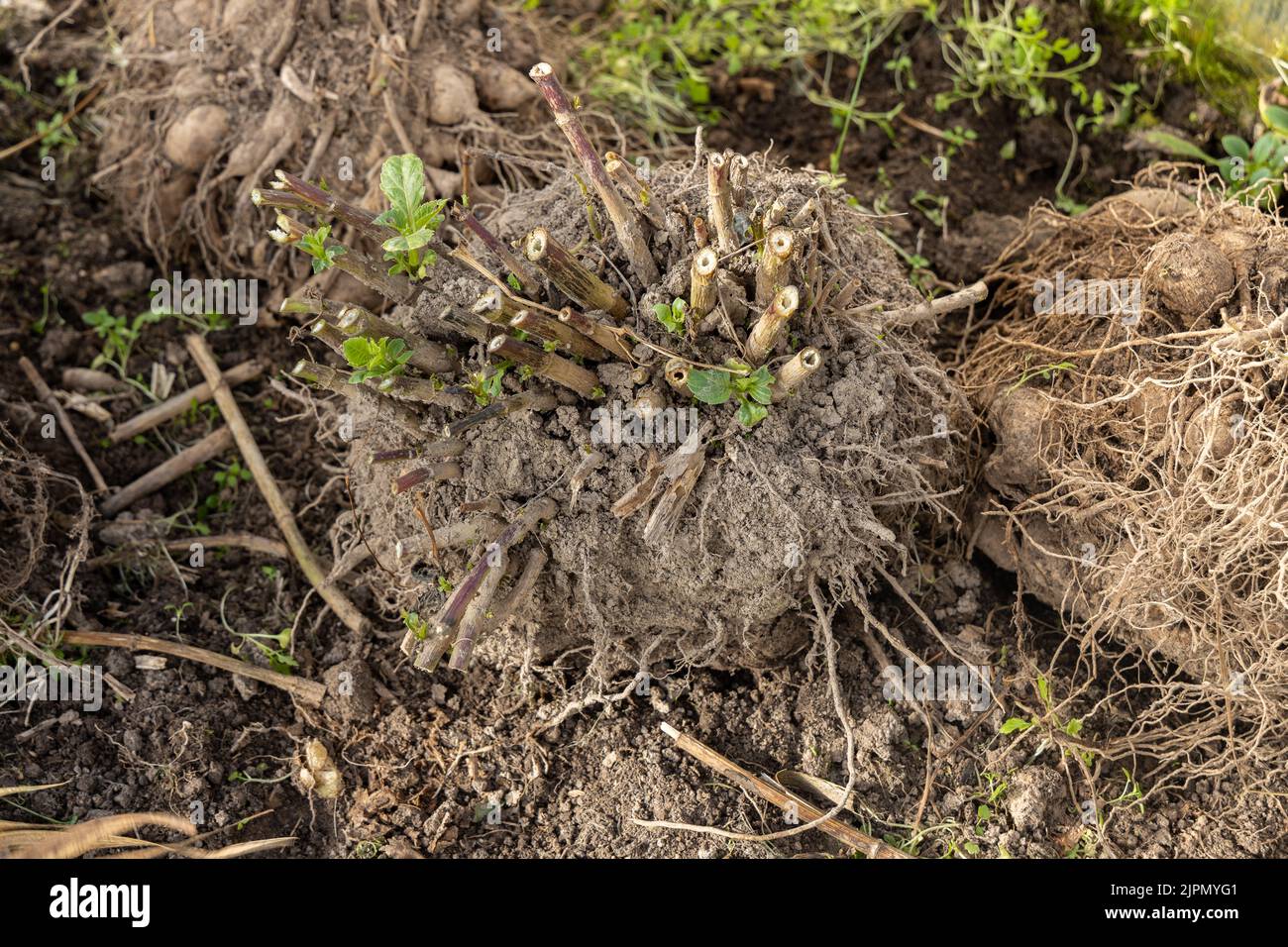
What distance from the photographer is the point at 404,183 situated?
64.0 inches

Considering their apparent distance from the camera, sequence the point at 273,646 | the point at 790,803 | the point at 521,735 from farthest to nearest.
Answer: the point at 273,646, the point at 521,735, the point at 790,803

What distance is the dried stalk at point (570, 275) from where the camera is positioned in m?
1.61

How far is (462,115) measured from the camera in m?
2.34

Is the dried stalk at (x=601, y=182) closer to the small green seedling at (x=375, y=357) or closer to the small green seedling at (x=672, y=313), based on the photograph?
the small green seedling at (x=672, y=313)

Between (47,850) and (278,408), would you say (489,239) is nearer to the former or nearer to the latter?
(278,408)

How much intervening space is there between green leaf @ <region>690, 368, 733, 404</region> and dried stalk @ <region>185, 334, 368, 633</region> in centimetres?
81

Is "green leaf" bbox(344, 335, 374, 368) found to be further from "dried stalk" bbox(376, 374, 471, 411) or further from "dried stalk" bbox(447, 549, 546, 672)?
"dried stalk" bbox(447, 549, 546, 672)

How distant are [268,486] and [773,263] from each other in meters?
1.14

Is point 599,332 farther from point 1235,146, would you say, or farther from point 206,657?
point 1235,146

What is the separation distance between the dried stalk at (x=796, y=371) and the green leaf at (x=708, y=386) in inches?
3.1

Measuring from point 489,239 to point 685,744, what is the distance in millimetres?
891

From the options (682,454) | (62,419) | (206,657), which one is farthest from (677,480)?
(62,419)

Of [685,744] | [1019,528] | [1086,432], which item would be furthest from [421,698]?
[1086,432]

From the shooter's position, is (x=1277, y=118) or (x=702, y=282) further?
(x=1277, y=118)
